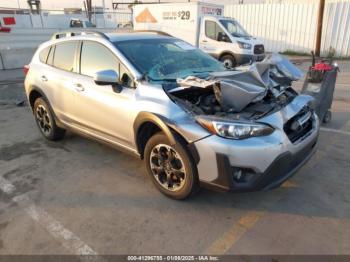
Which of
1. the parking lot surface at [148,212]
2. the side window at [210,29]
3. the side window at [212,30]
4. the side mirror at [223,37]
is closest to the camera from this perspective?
the parking lot surface at [148,212]

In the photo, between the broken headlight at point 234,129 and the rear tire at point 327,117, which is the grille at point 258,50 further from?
the broken headlight at point 234,129

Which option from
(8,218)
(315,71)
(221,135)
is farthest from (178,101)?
(315,71)

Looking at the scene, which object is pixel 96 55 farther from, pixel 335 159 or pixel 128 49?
pixel 335 159

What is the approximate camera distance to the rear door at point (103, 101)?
11.6 feet

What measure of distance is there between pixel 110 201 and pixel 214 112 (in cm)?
149

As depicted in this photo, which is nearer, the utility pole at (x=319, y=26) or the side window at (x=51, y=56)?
the side window at (x=51, y=56)

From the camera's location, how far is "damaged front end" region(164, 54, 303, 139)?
280 cm

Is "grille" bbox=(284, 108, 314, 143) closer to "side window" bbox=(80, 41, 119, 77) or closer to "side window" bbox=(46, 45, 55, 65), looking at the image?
"side window" bbox=(80, 41, 119, 77)

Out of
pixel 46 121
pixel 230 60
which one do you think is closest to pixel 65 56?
pixel 46 121

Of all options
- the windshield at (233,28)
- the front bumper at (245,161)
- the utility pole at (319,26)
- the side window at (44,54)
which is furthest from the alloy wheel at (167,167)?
the utility pole at (319,26)

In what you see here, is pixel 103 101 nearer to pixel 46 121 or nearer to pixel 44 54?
pixel 46 121

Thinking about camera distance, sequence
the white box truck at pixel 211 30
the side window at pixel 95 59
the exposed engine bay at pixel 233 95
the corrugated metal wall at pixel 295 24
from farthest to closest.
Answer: the corrugated metal wall at pixel 295 24
the white box truck at pixel 211 30
the side window at pixel 95 59
the exposed engine bay at pixel 233 95

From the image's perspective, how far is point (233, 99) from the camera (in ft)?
10.3

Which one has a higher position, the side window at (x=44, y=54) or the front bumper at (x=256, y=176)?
the side window at (x=44, y=54)
